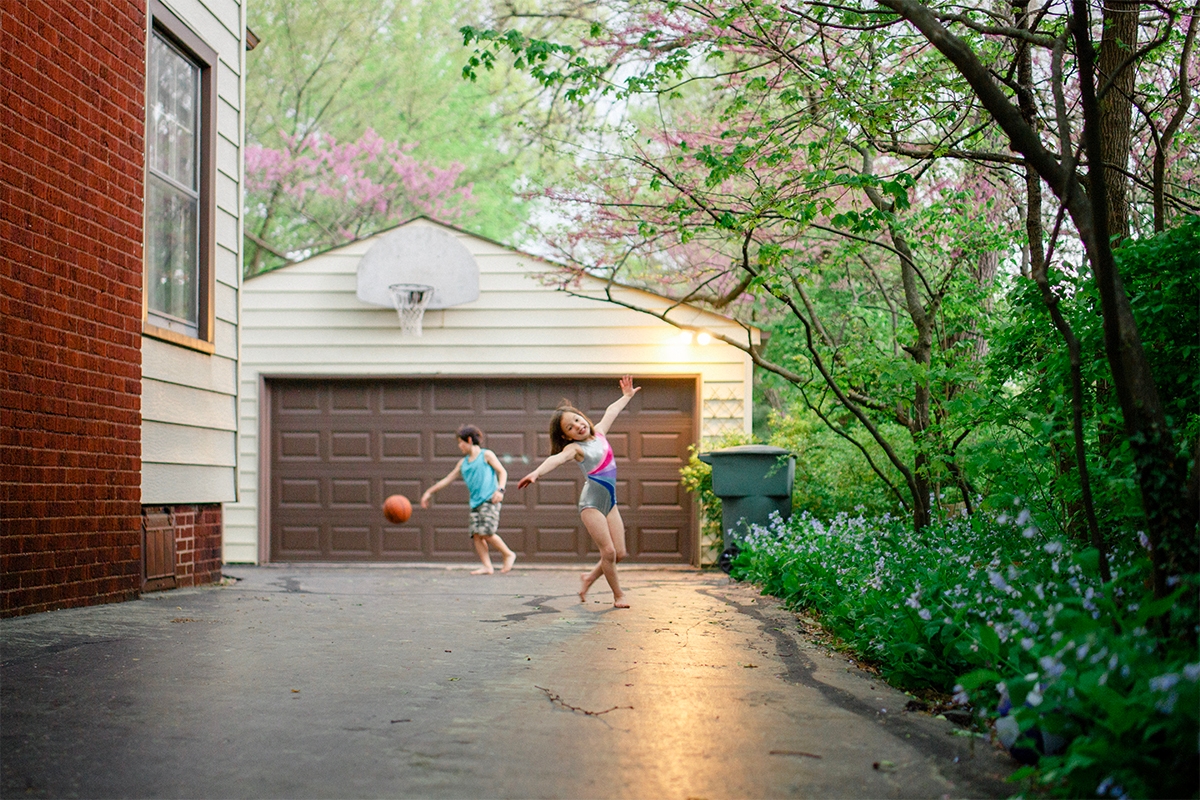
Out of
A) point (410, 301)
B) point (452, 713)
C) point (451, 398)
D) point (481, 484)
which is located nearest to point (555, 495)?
point (451, 398)

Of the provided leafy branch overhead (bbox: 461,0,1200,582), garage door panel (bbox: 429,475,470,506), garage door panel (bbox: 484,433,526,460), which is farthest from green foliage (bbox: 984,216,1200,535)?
garage door panel (bbox: 429,475,470,506)

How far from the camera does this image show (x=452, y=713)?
4.36 metres

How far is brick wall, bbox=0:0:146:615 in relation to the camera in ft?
22.9

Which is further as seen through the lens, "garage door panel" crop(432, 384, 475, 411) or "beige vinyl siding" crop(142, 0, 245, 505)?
"garage door panel" crop(432, 384, 475, 411)

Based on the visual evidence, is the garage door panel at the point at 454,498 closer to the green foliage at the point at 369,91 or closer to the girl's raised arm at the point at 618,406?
the girl's raised arm at the point at 618,406

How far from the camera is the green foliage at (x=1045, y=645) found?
282 centimetres

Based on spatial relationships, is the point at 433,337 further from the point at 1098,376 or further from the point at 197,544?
the point at 1098,376

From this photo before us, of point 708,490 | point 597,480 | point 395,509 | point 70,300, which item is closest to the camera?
point 70,300

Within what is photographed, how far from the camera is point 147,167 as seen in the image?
9.00 m

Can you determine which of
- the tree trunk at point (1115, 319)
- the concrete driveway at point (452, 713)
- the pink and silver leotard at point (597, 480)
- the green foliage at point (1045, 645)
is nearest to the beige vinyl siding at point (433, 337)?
the pink and silver leotard at point (597, 480)

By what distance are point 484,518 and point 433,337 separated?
324 centimetres

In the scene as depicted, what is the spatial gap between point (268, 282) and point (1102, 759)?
1359 centimetres

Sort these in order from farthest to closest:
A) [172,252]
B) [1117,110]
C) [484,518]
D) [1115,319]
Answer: [484,518] → [172,252] → [1117,110] → [1115,319]

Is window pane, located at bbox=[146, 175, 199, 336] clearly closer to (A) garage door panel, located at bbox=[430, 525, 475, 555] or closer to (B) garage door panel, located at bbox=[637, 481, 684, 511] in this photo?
(A) garage door panel, located at bbox=[430, 525, 475, 555]
